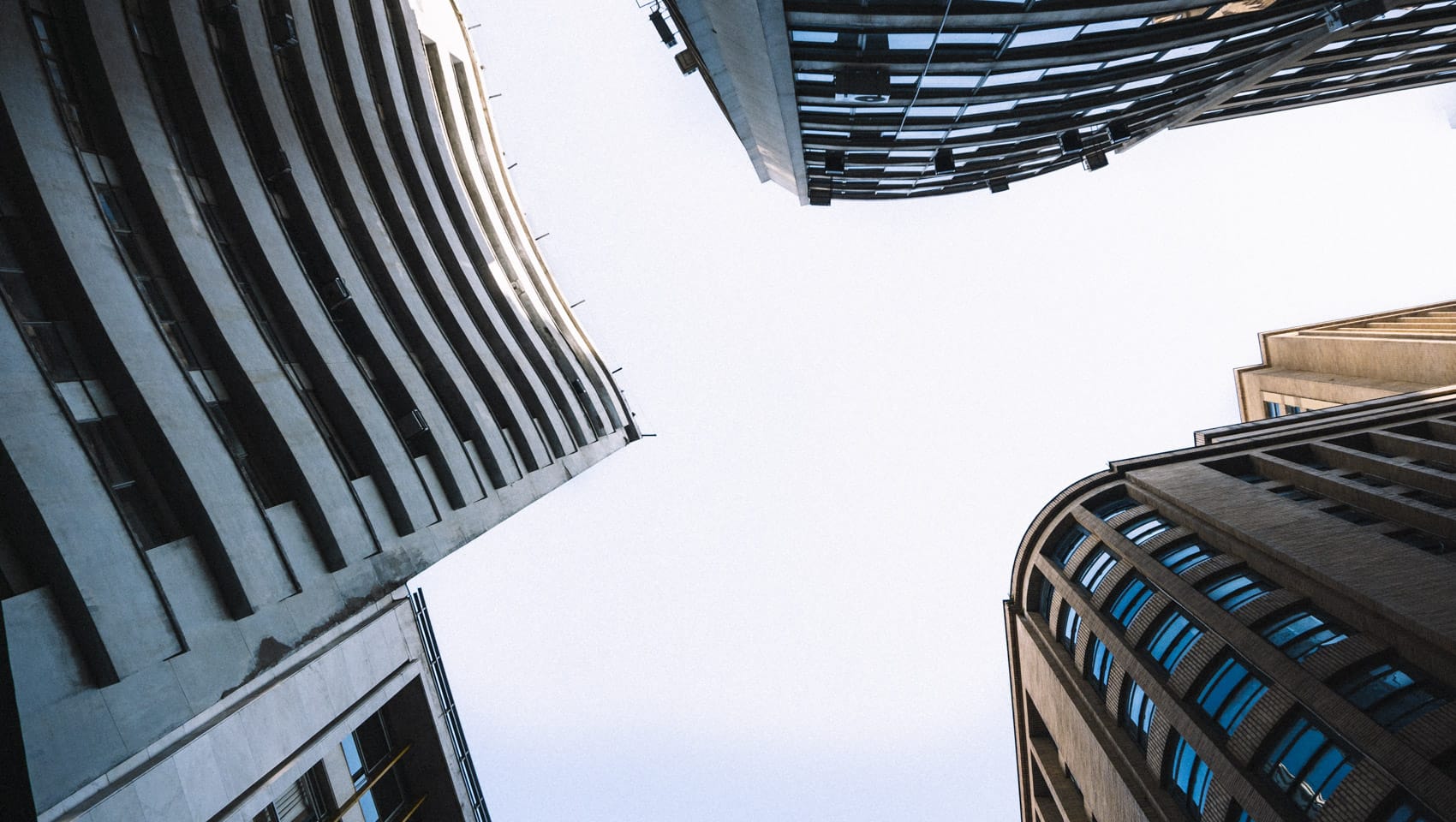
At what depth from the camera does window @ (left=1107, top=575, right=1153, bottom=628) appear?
27.9m

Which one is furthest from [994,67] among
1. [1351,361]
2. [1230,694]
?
[1351,361]

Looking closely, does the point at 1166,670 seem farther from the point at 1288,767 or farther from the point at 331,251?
the point at 331,251

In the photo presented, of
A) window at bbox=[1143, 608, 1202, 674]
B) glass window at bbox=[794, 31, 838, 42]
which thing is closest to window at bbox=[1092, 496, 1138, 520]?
window at bbox=[1143, 608, 1202, 674]

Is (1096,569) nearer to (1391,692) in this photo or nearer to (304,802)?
(1391,692)

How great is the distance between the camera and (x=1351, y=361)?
5566 centimetres

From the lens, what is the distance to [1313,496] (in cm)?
2944

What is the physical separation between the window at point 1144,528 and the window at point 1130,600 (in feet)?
7.33

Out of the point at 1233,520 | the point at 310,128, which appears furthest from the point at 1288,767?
the point at 310,128

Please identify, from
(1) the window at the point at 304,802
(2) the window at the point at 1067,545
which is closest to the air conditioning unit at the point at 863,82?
(1) the window at the point at 304,802

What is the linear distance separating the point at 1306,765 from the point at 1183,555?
10.7m

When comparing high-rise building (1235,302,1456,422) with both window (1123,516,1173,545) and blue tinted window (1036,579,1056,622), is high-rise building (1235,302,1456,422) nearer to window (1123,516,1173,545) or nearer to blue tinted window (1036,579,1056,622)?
window (1123,516,1173,545)

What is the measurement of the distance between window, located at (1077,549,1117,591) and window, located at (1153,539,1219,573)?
8.47 feet

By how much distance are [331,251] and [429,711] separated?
1176 cm

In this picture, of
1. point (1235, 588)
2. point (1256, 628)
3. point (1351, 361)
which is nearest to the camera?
A: point (1256, 628)
